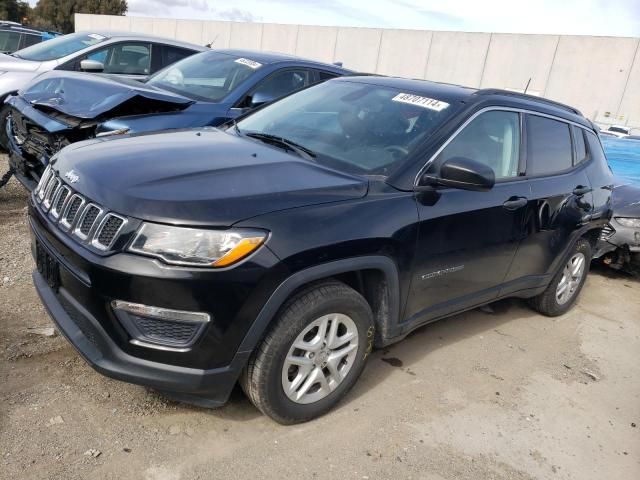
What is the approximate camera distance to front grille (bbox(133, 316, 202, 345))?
2311 millimetres

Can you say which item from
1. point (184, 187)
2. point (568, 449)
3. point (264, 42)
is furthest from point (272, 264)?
point (264, 42)

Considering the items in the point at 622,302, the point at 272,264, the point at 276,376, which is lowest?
the point at 622,302

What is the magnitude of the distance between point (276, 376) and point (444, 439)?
1.01 m

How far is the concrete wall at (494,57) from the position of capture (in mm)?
32906

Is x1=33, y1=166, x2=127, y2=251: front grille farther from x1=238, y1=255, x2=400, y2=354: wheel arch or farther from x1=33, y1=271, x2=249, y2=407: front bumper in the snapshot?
x1=238, y1=255, x2=400, y2=354: wheel arch

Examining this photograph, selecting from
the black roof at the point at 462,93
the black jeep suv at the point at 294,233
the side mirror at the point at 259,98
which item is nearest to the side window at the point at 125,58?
the side mirror at the point at 259,98

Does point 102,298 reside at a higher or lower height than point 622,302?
higher

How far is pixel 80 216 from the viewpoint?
2.48 meters

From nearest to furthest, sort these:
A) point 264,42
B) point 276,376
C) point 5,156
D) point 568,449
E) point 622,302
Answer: point 276,376, point 568,449, point 622,302, point 5,156, point 264,42

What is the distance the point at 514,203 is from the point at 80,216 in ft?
8.35

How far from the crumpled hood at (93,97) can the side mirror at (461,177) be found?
2785mm

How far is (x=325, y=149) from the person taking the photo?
10.5 feet

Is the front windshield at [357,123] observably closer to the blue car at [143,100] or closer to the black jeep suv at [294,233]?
the black jeep suv at [294,233]

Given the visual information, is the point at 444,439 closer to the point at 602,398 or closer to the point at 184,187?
the point at 602,398
